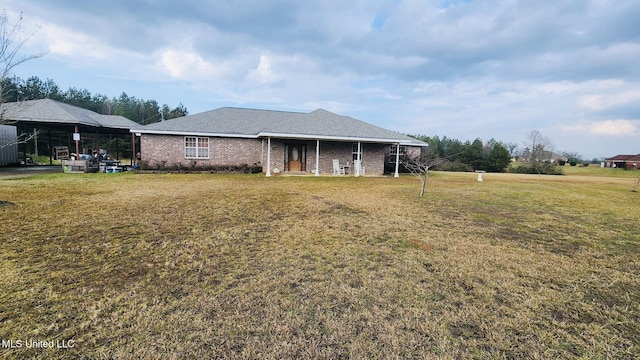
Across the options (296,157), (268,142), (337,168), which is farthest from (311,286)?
(296,157)

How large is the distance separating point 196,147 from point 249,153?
3.49 meters

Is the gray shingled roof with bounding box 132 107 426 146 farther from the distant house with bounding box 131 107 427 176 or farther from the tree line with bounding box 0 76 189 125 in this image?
the tree line with bounding box 0 76 189 125

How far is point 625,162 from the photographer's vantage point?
168 feet

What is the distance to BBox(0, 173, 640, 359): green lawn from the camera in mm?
2314

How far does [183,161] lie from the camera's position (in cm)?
1792

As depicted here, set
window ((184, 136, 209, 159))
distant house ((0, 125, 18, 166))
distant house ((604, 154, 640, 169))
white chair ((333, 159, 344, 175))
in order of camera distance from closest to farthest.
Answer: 1. distant house ((0, 125, 18, 166))
2. window ((184, 136, 209, 159))
3. white chair ((333, 159, 344, 175))
4. distant house ((604, 154, 640, 169))

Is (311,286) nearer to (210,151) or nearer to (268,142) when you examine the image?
(268,142)

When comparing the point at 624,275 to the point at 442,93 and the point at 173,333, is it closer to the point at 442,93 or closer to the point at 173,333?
the point at 173,333

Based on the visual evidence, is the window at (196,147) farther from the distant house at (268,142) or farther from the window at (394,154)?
the window at (394,154)

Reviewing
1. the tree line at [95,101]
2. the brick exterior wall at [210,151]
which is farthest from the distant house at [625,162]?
the tree line at [95,101]

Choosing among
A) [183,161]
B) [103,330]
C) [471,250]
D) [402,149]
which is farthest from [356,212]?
[402,149]

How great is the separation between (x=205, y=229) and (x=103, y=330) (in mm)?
3221

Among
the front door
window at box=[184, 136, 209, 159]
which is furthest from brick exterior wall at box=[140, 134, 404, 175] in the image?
the front door

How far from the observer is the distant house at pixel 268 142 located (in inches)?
683
